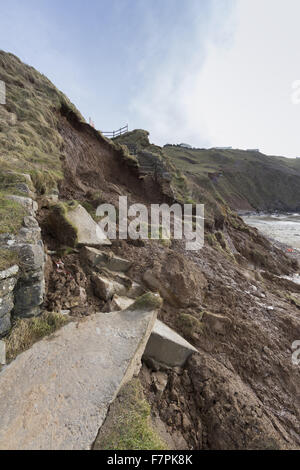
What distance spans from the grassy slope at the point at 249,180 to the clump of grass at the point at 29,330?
57864 mm

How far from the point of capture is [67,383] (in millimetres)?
2502

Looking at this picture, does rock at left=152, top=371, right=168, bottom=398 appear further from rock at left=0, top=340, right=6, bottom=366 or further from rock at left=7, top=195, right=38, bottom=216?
rock at left=7, top=195, right=38, bottom=216

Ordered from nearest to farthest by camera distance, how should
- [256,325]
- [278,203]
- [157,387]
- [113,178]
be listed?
[157,387] < [256,325] < [113,178] < [278,203]

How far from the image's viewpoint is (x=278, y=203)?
60.6 meters

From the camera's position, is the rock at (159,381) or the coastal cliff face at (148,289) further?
the rock at (159,381)

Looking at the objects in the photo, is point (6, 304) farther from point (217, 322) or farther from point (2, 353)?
point (217, 322)

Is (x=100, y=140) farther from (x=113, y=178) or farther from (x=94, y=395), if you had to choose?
(x=94, y=395)

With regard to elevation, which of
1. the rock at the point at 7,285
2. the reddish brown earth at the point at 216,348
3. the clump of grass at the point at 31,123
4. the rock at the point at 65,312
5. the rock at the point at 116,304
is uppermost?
the clump of grass at the point at 31,123

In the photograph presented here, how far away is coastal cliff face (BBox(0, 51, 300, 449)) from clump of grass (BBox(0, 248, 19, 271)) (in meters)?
0.01

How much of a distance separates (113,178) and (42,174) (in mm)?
7290

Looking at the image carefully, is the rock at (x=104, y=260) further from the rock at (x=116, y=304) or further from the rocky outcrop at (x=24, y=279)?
the rocky outcrop at (x=24, y=279)

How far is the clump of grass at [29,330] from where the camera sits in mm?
2691

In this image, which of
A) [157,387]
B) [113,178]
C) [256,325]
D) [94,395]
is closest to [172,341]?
[157,387]

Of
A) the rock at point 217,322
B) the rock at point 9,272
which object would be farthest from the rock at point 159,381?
the rock at point 9,272
